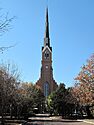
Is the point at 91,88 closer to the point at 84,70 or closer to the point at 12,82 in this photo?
the point at 84,70

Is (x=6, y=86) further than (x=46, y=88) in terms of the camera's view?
No

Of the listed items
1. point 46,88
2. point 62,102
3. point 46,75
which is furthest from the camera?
point 46,75

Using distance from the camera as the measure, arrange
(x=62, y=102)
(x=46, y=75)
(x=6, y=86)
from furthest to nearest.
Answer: (x=46, y=75) → (x=62, y=102) → (x=6, y=86)

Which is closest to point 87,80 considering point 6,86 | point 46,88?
point 6,86

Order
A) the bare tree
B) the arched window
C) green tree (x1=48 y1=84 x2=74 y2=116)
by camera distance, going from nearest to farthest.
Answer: the bare tree < green tree (x1=48 y1=84 x2=74 y2=116) < the arched window

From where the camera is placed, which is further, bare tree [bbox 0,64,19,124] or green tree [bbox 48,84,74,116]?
green tree [bbox 48,84,74,116]

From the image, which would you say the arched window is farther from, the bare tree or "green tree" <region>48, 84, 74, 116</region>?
the bare tree

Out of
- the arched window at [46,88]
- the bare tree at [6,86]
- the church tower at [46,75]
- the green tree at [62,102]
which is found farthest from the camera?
the church tower at [46,75]

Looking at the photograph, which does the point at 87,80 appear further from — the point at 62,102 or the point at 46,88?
the point at 46,88

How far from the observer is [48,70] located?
14725cm

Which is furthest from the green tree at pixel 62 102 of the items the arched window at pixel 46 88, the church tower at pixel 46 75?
the church tower at pixel 46 75

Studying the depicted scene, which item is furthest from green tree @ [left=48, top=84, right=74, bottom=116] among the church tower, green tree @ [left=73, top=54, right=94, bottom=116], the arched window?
the church tower

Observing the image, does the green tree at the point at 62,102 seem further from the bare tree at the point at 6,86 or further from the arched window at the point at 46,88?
the arched window at the point at 46,88

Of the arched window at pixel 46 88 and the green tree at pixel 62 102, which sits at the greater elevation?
the arched window at pixel 46 88
